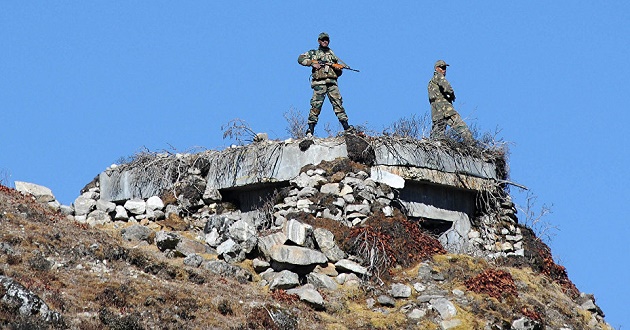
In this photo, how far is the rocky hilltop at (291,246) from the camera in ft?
52.7

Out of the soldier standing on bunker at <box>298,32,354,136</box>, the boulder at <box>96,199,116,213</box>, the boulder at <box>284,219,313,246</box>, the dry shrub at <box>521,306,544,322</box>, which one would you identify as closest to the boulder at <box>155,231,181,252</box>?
the boulder at <box>284,219,313,246</box>

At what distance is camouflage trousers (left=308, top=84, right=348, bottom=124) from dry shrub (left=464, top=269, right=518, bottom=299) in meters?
4.05

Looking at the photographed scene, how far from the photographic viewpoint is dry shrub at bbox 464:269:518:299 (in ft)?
A: 60.0

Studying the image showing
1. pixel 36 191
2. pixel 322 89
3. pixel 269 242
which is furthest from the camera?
pixel 322 89

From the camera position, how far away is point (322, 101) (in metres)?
21.5

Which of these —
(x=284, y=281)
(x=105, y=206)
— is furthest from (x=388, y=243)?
(x=105, y=206)

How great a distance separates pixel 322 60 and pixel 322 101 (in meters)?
0.67

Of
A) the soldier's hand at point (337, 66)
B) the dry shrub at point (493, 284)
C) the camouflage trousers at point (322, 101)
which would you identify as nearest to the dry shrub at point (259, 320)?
the dry shrub at point (493, 284)

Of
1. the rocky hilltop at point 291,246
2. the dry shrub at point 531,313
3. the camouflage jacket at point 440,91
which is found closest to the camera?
the rocky hilltop at point 291,246

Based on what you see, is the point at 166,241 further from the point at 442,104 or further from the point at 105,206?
the point at 442,104

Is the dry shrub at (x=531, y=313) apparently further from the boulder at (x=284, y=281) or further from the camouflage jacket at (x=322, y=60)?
the camouflage jacket at (x=322, y=60)

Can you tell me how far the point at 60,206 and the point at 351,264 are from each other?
500cm

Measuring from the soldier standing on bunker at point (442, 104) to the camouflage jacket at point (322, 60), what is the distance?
1.87 meters

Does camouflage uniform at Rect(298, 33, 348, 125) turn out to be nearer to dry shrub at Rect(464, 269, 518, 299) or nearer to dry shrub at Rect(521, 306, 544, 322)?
dry shrub at Rect(464, 269, 518, 299)
